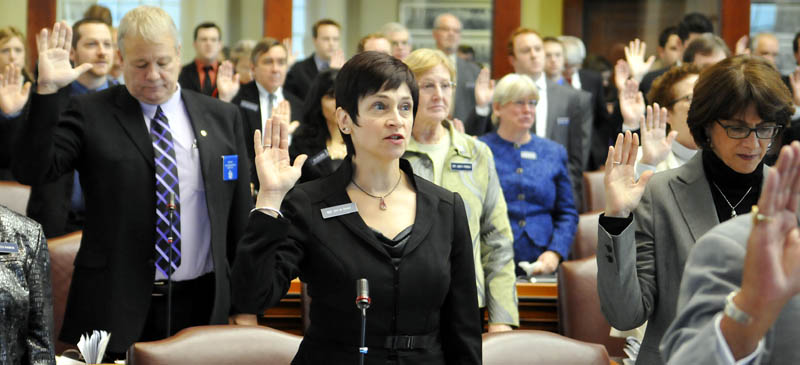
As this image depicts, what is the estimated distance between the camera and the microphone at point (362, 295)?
1.98 metres

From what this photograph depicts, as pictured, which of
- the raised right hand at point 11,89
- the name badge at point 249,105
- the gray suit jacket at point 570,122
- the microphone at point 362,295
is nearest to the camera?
the microphone at point 362,295

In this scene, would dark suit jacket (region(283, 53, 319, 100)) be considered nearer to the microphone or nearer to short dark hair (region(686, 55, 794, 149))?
short dark hair (region(686, 55, 794, 149))

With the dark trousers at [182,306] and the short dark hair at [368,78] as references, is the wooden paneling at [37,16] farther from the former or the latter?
the short dark hair at [368,78]

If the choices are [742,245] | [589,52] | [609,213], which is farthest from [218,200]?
[589,52]

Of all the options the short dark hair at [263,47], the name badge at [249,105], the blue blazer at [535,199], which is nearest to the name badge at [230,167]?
the blue blazer at [535,199]

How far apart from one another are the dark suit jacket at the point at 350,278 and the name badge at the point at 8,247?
0.61 m

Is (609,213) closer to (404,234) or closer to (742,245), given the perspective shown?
(404,234)

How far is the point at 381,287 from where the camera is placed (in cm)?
212

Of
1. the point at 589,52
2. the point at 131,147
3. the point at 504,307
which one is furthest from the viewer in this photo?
the point at 589,52

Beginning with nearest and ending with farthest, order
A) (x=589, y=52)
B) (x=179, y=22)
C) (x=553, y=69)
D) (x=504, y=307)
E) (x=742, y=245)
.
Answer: (x=742, y=245) → (x=504, y=307) → (x=553, y=69) → (x=179, y=22) → (x=589, y=52)

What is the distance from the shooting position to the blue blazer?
14.1ft

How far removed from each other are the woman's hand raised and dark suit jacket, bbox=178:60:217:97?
5.04 m

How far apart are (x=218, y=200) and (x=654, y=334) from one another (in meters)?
1.43

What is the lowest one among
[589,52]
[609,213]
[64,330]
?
[64,330]
